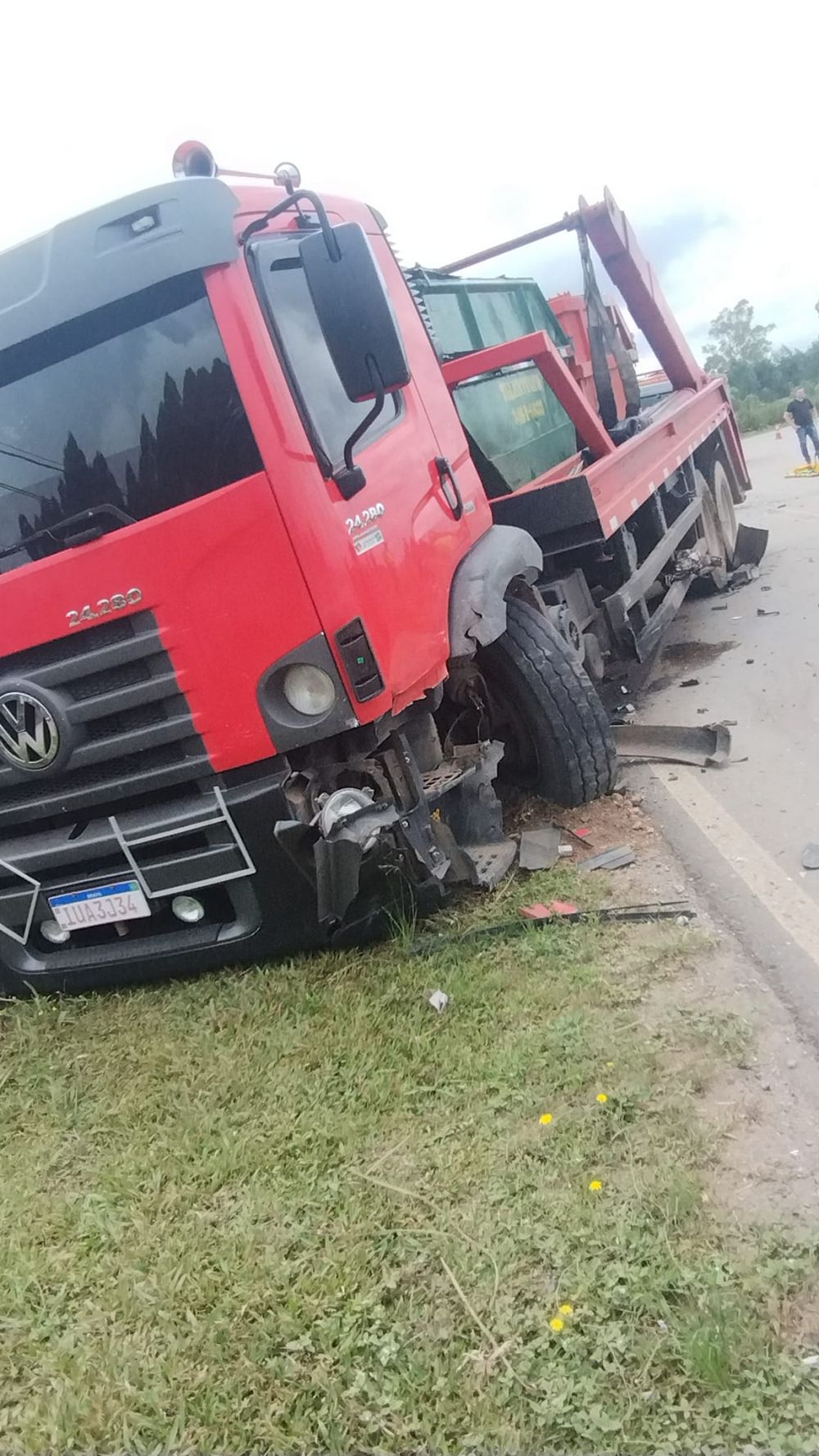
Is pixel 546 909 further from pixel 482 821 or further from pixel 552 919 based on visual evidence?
pixel 482 821

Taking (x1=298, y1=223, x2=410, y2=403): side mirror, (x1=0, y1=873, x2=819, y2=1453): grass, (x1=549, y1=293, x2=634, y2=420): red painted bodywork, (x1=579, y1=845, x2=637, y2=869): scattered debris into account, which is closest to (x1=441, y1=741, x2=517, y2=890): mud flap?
(x1=579, y1=845, x2=637, y2=869): scattered debris

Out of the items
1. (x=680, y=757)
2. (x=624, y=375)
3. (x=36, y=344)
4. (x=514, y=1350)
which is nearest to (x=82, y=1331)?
(x=514, y=1350)

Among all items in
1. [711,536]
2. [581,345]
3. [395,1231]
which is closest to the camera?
[395,1231]

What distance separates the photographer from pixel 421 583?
341 centimetres

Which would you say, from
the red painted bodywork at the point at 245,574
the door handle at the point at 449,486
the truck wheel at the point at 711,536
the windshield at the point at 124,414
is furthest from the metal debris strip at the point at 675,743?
the truck wheel at the point at 711,536

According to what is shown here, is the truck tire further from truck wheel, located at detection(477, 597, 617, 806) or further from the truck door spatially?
the truck door

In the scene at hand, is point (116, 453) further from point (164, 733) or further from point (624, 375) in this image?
point (624, 375)

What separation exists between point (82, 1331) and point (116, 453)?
231 cm

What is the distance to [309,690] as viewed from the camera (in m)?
2.96

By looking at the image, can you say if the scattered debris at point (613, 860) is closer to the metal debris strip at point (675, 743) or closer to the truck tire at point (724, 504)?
the metal debris strip at point (675, 743)

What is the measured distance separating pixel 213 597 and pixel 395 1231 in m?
1.77

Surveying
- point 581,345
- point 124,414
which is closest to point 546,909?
point 124,414

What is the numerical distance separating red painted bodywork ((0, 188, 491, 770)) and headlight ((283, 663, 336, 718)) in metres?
0.07

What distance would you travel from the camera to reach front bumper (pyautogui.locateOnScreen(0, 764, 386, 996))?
3115 millimetres
